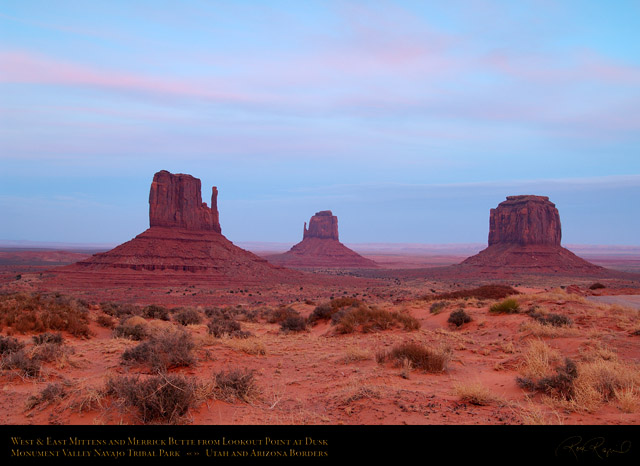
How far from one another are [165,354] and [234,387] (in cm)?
283

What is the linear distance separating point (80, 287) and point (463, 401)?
176 feet

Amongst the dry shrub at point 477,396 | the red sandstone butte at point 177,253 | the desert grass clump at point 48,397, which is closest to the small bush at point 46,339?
the desert grass clump at point 48,397

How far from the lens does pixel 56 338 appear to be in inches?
450

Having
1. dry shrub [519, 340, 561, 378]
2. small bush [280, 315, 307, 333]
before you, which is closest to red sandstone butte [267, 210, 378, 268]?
small bush [280, 315, 307, 333]

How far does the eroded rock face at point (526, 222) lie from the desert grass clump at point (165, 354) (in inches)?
3860

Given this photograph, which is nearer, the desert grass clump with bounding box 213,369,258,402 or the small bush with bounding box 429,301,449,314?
the desert grass clump with bounding box 213,369,258,402

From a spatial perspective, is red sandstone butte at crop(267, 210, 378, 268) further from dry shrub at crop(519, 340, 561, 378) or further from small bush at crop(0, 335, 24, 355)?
dry shrub at crop(519, 340, 561, 378)

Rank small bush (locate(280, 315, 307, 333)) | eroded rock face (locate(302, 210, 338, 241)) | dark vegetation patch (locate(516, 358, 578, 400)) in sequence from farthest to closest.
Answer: eroded rock face (locate(302, 210, 338, 241)) → small bush (locate(280, 315, 307, 333)) → dark vegetation patch (locate(516, 358, 578, 400))

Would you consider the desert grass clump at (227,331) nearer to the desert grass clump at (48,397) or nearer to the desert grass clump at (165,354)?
the desert grass clump at (165,354)

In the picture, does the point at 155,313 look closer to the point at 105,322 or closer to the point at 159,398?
the point at 105,322

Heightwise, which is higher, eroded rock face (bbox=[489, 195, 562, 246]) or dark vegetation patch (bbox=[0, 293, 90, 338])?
eroded rock face (bbox=[489, 195, 562, 246])

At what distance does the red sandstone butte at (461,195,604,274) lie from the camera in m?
85.5

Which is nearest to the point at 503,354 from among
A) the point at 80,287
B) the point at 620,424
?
the point at 620,424
